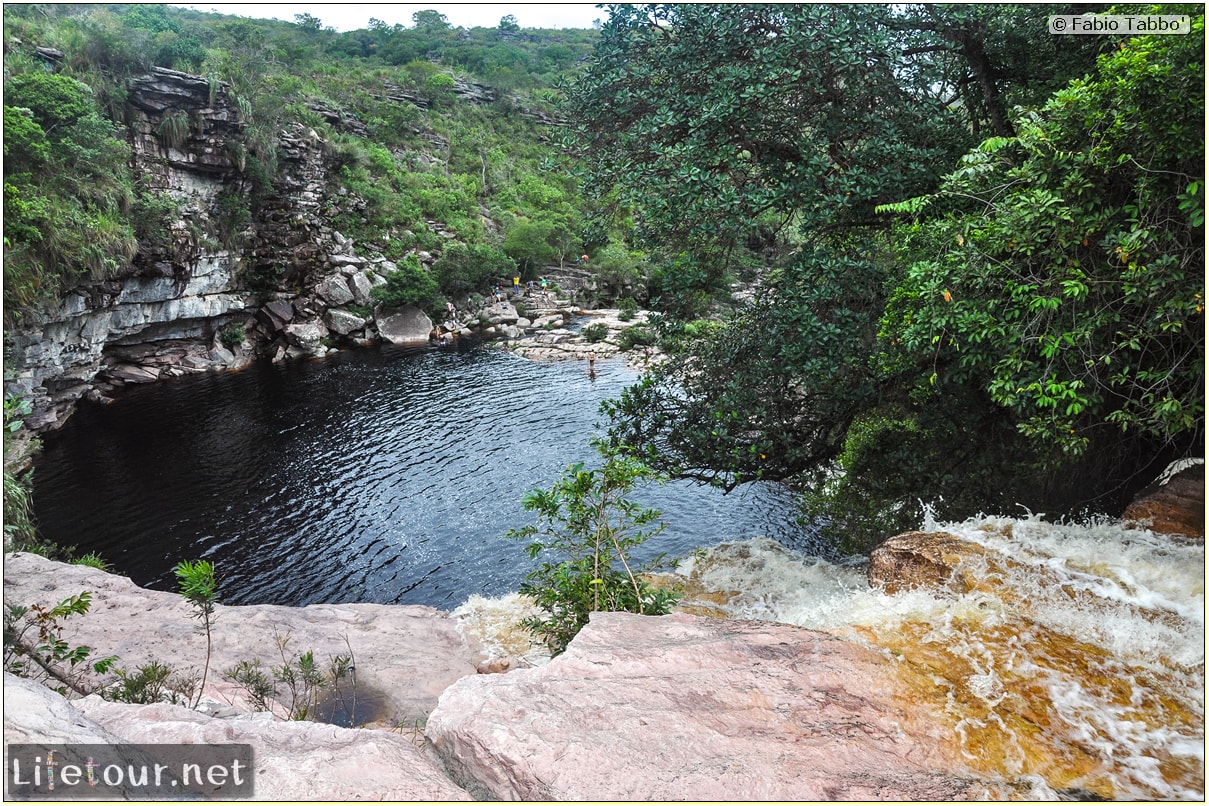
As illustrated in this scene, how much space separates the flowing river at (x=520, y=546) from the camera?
557cm

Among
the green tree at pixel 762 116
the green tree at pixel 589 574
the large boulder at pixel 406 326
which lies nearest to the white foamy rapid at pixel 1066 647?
the green tree at pixel 589 574

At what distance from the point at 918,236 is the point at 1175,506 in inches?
193

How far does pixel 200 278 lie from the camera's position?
3712cm

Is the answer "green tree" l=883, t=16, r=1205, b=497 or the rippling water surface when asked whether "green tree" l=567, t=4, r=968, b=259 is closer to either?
"green tree" l=883, t=16, r=1205, b=497

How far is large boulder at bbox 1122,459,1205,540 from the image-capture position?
8305 millimetres

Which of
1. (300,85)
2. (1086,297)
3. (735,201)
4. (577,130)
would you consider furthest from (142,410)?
(300,85)

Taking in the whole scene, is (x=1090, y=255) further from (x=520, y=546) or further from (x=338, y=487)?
(x=338, y=487)

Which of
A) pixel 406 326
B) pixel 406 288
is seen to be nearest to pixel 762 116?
pixel 406 326

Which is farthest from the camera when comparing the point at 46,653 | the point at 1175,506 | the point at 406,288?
the point at 406,288

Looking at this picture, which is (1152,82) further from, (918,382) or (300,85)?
(300,85)

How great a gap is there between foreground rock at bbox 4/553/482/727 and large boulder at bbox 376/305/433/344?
111 ft

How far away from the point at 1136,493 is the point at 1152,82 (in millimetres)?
6423

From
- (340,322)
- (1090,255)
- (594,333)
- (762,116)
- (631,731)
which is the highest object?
(762,116)
